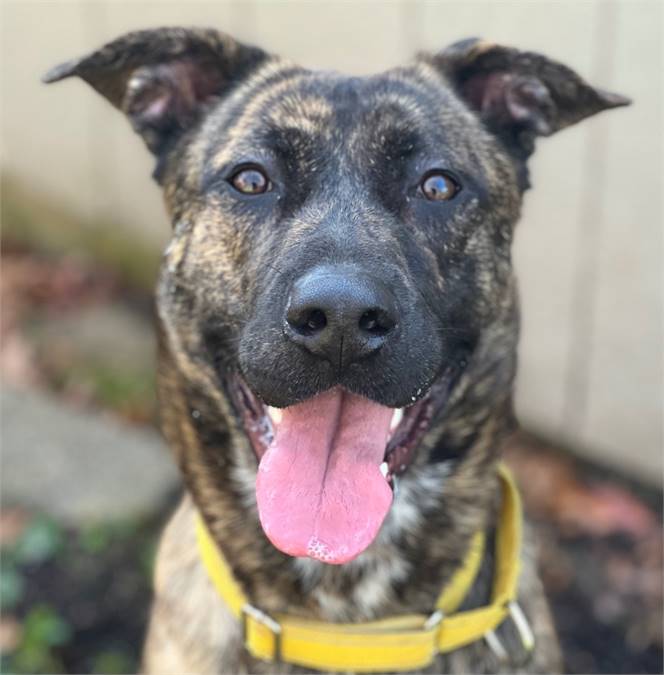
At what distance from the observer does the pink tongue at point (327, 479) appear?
2.29 meters

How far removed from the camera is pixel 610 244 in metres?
4.50

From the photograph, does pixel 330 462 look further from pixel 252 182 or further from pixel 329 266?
pixel 252 182

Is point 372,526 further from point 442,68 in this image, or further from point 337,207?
point 442,68

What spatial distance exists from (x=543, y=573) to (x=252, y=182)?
258 cm

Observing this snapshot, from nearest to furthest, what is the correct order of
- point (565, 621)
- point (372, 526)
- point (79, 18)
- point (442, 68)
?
point (372, 526) → point (442, 68) → point (565, 621) → point (79, 18)

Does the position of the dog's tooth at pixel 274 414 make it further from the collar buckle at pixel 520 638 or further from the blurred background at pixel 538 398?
the blurred background at pixel 538 398

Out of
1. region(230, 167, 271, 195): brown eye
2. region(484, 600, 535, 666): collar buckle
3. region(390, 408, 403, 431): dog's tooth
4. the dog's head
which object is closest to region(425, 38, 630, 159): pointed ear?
the dog's head

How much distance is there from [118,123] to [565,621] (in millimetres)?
3967

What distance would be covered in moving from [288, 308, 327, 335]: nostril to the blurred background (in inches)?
90.2

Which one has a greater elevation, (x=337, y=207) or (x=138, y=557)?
(x=337, y=207)

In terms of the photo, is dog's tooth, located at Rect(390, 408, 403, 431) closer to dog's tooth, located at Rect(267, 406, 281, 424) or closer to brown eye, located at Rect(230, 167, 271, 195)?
dog's tooth, located at Rect(267, 406, 281, 424)

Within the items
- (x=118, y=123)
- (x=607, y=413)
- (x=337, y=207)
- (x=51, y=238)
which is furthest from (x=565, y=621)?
(x=51, y=238)

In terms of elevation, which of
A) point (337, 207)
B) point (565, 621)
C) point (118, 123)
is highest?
point (337, 207)

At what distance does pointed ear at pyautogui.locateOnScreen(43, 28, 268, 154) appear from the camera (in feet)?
9.16
